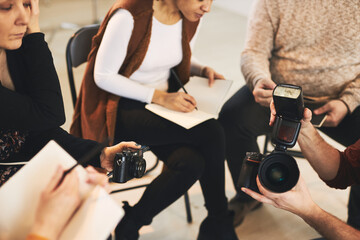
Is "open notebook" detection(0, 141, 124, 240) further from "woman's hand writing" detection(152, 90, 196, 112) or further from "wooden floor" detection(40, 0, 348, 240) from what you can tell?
"woman's hand writing" detection(152, 90, 196, 112)

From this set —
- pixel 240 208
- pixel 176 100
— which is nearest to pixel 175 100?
pixel 176 100

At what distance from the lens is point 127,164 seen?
1.16 m

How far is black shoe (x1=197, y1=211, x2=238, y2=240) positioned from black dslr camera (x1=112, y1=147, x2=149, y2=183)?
54cm

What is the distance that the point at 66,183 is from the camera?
73 cm

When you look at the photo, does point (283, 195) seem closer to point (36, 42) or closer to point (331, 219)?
point (331, 219)

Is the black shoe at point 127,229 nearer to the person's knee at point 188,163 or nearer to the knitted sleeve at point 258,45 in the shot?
the person's knee at point 188,163

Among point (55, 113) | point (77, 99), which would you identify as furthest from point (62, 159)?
point (77, 99)

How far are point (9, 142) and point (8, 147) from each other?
0.5 inches

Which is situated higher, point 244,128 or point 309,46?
point 309,46

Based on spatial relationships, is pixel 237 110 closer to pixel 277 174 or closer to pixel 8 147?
pixel 277 174

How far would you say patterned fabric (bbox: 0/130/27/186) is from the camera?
1.10 m

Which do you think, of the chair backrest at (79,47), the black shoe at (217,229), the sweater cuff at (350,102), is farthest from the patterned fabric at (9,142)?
the sweater cuff at (350,102)

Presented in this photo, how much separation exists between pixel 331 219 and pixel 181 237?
776 mm

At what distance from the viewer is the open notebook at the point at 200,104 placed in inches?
60.6
